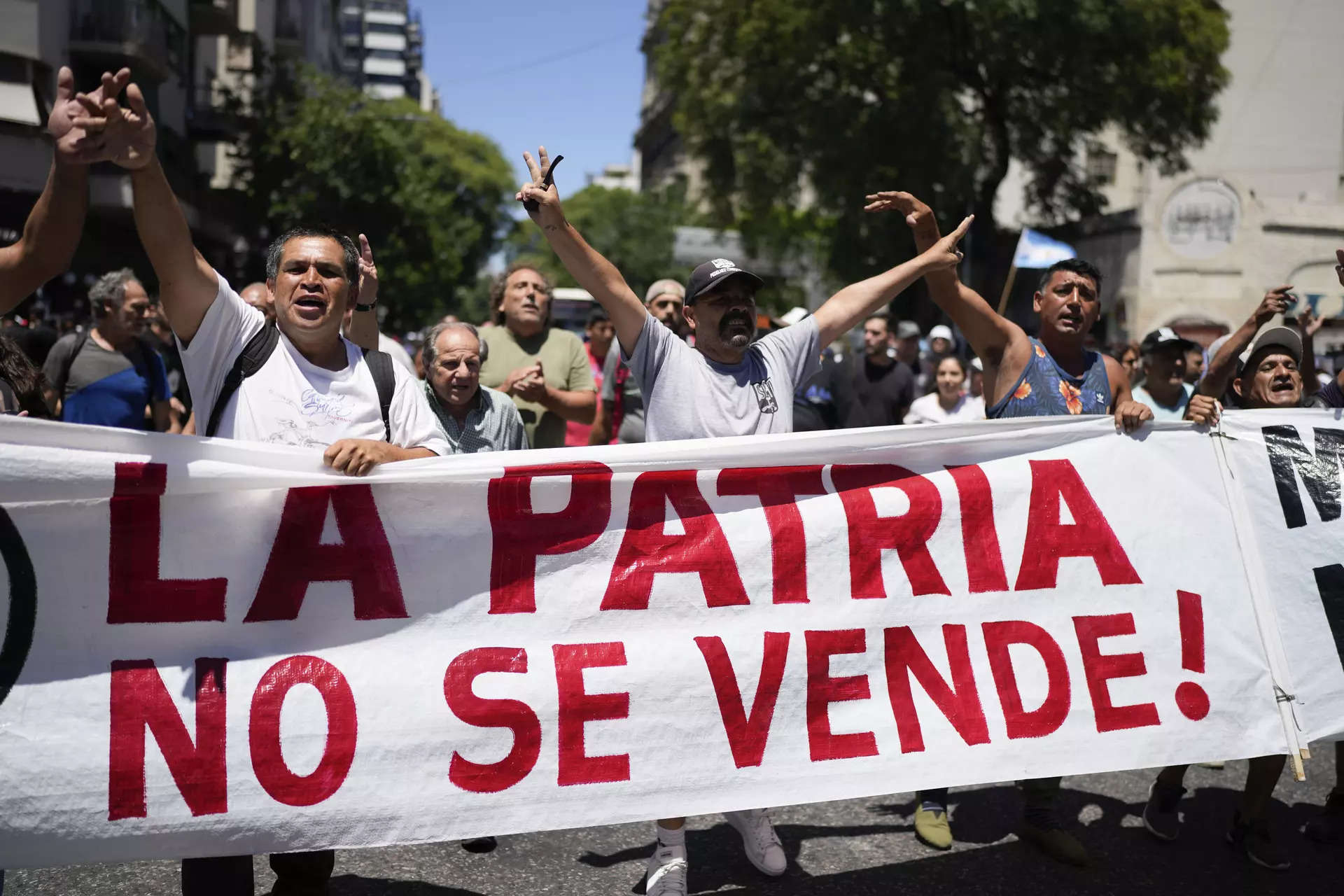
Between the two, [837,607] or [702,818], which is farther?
[702,818]

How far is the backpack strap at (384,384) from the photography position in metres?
3.26

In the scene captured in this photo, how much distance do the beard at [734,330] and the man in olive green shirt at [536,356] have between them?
1601 millimetres

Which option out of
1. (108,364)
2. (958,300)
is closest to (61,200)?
(958,300)

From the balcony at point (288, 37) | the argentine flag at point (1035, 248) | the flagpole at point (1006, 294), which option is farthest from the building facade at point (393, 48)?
the flagpole at point (1006, 294)

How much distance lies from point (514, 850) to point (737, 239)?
30671mm

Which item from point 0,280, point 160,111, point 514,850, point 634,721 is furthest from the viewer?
point 160,111

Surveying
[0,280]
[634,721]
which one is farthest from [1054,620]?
[0,280]

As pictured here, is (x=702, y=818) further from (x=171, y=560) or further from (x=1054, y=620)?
(x=171, y=560)

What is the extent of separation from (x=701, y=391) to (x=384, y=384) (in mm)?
974

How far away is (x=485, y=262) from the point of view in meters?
68.8

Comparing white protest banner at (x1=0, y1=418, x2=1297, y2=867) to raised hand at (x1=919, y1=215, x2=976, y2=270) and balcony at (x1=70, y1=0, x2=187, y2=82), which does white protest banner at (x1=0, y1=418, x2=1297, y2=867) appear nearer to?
raised hand at (x1=919, y1=215, x2=976, y2=270)

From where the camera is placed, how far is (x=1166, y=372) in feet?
19.3

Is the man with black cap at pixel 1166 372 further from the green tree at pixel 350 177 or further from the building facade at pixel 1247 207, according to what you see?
the green tree at pixel 350 177

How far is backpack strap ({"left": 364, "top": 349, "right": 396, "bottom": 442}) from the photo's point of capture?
3.26m
